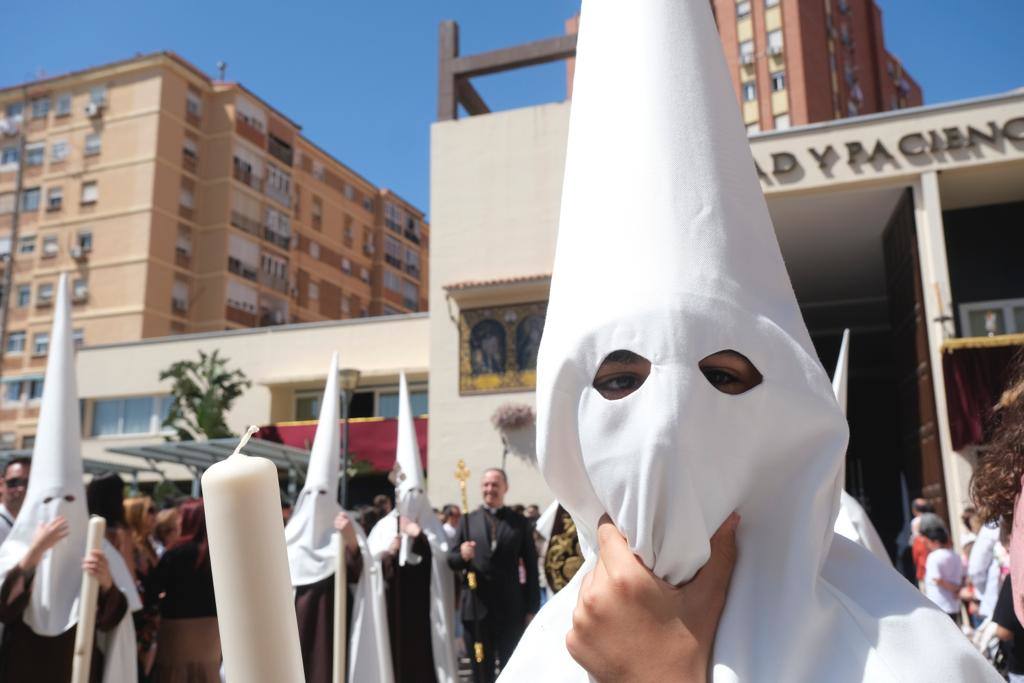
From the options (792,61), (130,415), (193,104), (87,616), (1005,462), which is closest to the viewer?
(1005,462)

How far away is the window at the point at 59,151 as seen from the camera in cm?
4135

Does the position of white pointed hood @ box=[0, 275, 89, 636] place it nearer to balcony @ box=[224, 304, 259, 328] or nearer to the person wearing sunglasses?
the person wearing sunglasses

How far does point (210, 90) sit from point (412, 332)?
25.1m

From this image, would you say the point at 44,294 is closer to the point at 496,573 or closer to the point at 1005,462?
the point at 496,573

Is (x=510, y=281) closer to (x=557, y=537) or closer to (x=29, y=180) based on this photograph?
(x=557, y=537)

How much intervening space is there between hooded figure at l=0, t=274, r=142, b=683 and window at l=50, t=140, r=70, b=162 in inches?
1591

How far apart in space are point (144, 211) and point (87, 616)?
36.7 meters

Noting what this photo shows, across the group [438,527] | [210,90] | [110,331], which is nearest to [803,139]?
[438,527]

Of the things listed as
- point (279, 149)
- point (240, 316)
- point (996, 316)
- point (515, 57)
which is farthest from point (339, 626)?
point (279, 149)

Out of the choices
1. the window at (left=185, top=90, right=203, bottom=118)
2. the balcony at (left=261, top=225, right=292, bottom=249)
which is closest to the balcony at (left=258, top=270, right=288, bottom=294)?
the balcony at (left=261, top=225, right=292, bottom=249)

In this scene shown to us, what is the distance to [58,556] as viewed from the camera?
5.34m

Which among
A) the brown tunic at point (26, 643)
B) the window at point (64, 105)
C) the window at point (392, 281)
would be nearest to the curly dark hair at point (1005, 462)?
the brown tunic at point (26, 643)

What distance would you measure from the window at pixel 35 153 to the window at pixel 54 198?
71.8 inches

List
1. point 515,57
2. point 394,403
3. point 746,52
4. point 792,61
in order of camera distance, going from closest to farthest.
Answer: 1. point 515,57
2. point 394,403
3. point 792,61
4. point 746,52
